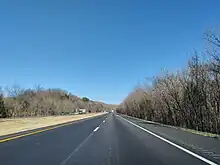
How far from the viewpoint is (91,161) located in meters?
9.95

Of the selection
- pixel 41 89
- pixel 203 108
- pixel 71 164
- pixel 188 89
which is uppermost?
pixel 41 89

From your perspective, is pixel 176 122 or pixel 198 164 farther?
pixel 176 122

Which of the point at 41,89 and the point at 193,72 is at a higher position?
the point at 41,89

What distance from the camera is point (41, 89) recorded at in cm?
17950

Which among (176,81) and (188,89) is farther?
(176,81)

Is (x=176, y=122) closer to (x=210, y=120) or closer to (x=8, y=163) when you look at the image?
(x=210, y=120)

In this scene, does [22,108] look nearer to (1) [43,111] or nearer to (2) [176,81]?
(1) [43,111]

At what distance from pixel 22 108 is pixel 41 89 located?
2554 inches

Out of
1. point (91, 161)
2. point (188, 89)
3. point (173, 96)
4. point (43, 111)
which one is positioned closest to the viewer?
point (91, 161)

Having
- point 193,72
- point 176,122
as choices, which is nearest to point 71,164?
point 193,72

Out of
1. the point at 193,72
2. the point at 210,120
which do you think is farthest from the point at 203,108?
the point at 193,72

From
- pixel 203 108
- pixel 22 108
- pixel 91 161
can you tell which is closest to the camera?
pixel 91 161

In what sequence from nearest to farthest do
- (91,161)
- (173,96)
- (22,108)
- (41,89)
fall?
(91,161)
(173,96)
(22,108)
(41,89)

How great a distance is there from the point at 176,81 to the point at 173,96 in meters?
1.87
